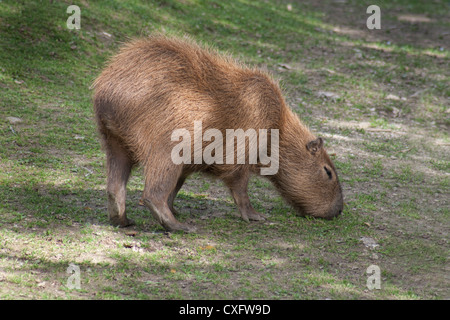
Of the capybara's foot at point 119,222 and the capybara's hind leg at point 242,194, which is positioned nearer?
the capybara's foot at point 119,222

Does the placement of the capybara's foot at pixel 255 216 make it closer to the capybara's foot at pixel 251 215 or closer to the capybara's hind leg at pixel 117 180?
the capybara's foot at pixel 251 215

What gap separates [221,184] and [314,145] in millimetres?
1254

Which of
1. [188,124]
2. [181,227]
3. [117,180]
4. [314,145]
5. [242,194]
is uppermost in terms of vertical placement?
[188,124]

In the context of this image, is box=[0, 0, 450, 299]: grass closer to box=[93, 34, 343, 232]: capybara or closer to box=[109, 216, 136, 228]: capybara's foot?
box=[109, 216, 136, 228]: capybara's foot

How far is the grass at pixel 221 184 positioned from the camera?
4.04 metres

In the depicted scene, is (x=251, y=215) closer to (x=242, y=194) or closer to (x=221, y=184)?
(x=242, y=194)

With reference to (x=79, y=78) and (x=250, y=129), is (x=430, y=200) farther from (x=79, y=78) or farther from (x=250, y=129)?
(x=79, y=78)

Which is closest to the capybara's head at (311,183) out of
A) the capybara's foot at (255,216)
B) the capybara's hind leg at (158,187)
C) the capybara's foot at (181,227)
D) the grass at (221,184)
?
the grass at (221,184)

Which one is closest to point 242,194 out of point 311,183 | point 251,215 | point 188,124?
point 251,215

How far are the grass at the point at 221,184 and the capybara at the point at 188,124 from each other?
10.7 inches

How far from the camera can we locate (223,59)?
5.33 meters

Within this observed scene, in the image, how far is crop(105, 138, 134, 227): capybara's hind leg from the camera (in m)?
4.74

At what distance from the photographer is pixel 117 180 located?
4805 mm

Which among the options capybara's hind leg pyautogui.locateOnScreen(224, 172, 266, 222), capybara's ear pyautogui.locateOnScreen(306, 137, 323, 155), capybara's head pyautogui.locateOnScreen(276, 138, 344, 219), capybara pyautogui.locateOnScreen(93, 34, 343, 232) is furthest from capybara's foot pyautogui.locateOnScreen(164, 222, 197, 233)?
capybara's ear pyautogui.locateOnScreen(306, 137, 323, 155)
